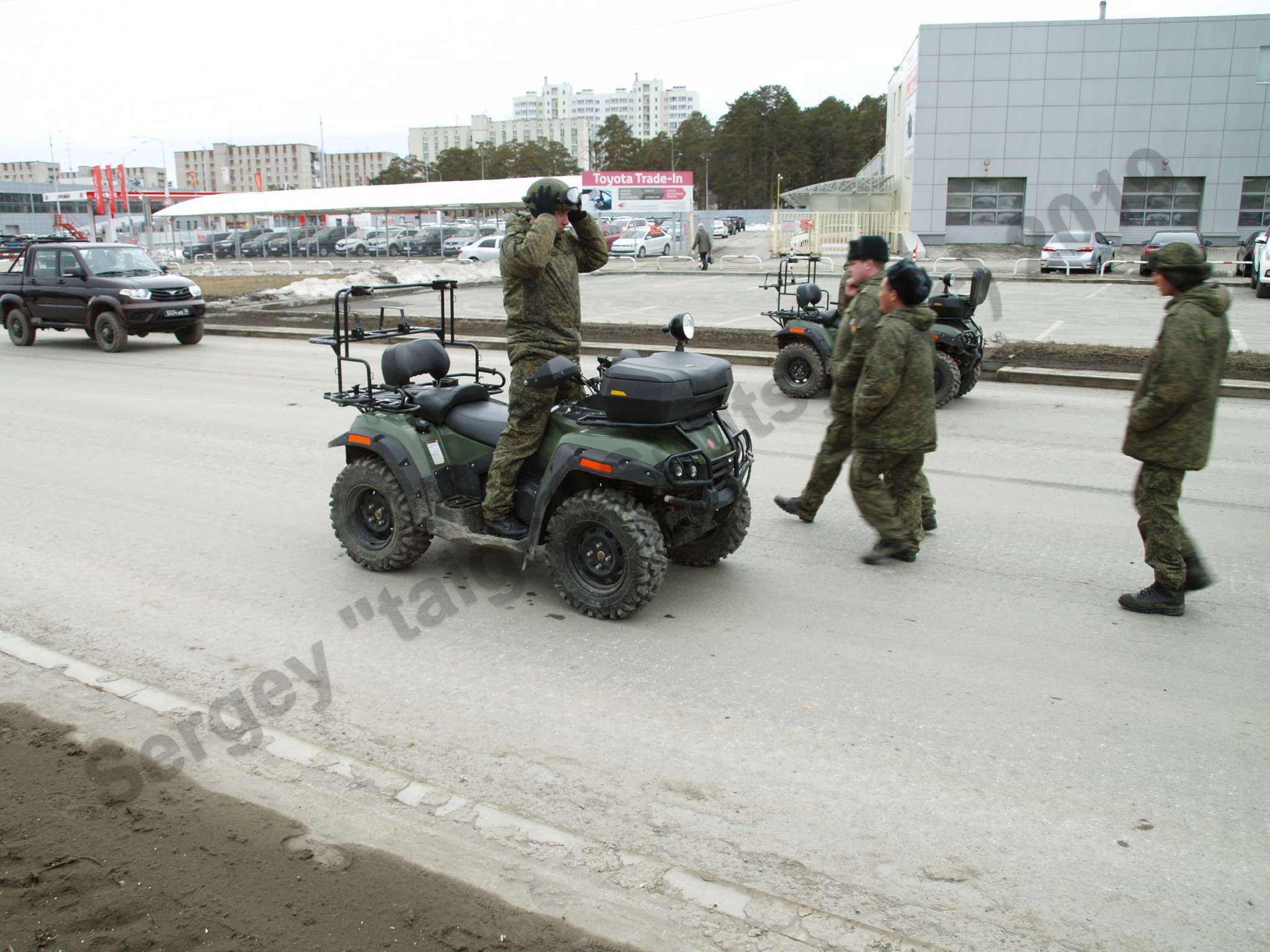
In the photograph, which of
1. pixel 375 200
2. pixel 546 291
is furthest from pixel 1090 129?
pixel 546 291

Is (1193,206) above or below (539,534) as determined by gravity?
above

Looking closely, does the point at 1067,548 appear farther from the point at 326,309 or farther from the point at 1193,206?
the point at 1193,206

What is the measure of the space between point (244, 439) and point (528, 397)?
17.6 feet

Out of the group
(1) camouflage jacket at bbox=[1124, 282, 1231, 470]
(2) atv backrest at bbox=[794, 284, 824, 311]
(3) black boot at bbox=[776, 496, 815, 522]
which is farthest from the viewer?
(2) atv backrest at bbox=[794, 284, 824, 311]

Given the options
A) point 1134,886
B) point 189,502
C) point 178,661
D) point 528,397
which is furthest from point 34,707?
point 1134,886

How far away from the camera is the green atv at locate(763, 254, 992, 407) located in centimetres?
1076

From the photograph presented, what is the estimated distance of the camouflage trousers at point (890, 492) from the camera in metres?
6.08

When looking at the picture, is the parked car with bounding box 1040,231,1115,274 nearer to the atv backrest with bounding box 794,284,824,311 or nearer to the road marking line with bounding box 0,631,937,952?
the atv backrest with bounding box 794,284,824,311

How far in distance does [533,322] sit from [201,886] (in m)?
3.21

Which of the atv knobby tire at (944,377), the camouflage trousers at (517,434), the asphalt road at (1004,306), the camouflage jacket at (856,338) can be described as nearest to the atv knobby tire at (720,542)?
the camouflage trousers at (517,434)

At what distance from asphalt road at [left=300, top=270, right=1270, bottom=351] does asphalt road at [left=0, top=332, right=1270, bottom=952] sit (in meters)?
10.2

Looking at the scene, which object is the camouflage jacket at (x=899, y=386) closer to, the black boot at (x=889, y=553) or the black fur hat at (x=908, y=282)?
the black fur hat at (x=908, y=282)

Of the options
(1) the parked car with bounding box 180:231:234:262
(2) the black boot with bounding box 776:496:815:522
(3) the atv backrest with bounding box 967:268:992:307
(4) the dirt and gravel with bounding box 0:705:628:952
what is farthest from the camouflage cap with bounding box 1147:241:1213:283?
(1) the parked car with bounding box 180:231:234:262

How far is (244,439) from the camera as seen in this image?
967cm
